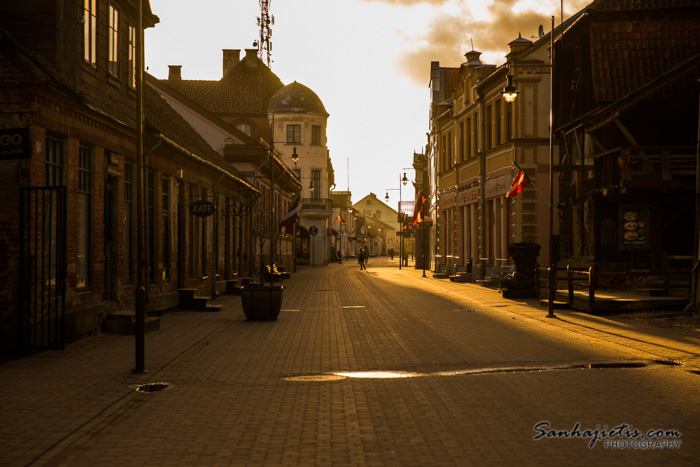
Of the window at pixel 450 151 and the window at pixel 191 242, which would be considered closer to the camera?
the window at pixel 191 242

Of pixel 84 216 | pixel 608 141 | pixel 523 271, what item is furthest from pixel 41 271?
pixel 608 141

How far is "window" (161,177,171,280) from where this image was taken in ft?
69.9

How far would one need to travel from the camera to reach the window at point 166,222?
2131 cm

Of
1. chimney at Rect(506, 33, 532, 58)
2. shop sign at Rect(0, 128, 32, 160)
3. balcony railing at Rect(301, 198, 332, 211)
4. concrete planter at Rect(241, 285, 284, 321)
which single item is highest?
chimney at Rect(506, 33, 532, 58)

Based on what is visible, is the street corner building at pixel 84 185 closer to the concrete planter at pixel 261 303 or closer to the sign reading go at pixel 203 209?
the sign reading go at pixel 203 209

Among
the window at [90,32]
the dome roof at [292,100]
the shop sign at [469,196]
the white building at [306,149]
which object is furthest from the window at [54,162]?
the dome roof at [292,100]

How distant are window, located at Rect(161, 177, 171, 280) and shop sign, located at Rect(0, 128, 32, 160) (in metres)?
10.3

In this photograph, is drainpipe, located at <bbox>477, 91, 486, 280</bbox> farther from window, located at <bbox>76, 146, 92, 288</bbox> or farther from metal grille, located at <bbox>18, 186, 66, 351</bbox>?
metal grille, located at <bbox>18, 186, 66, 351</bbox>

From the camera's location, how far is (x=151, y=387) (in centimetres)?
983

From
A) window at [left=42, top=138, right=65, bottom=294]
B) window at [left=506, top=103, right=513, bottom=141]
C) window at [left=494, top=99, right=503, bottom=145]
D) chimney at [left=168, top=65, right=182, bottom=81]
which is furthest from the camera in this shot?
chimney at [left=168, top=65, right=182, bottom=81]

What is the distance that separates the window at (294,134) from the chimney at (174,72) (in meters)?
11.0

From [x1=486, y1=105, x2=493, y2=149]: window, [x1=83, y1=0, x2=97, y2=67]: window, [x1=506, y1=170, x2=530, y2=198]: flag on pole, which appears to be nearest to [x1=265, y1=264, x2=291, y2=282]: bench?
[x1=486, y1=105, x2=493, y2=149]: window

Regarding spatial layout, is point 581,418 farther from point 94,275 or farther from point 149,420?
point 94,275

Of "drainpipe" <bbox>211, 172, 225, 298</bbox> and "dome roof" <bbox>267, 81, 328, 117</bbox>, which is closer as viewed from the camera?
"drainpipe" <bbox>211, 172, 225, 298</bbox>
